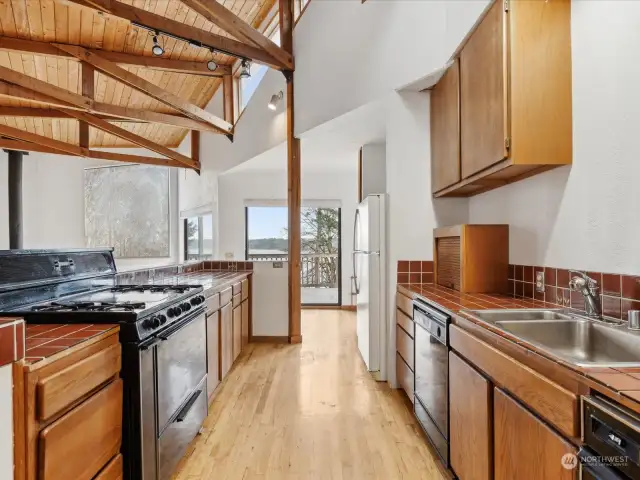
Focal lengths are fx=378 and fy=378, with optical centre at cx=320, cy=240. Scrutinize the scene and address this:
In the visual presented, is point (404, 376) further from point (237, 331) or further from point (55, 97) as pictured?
point (55, 97)

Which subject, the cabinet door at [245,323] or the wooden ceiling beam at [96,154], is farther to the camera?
the wooden ceiling beam at [96,154]

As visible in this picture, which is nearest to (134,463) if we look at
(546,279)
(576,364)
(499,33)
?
(576,364)

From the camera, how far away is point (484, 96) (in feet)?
7.02

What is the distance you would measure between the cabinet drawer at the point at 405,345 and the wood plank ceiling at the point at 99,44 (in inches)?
154

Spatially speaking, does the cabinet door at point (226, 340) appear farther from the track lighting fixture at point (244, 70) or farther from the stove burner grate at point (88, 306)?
the track lighting fixture at point (244, 70)

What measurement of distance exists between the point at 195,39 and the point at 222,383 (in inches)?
132

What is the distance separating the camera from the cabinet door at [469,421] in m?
1.48

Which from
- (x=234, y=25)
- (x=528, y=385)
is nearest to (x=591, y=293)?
(x=528, y=385)

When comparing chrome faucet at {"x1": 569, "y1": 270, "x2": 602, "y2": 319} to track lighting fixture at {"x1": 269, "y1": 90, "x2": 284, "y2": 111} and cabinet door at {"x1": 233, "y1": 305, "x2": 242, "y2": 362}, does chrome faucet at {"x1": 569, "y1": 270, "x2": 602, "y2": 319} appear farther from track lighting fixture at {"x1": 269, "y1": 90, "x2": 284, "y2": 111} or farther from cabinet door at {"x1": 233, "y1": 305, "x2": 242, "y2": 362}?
track lighting fixture at {"x1": 269, "y1": 90, "x2": 284, "y2": 111}

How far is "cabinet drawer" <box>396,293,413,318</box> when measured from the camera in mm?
2744

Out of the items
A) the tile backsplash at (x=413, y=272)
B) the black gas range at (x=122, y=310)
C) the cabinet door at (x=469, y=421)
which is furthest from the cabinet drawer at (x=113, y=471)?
the tile backsplash at (x=413, y=272)

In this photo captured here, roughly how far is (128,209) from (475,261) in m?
6.48

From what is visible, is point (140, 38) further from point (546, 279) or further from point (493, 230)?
point (546, 279)

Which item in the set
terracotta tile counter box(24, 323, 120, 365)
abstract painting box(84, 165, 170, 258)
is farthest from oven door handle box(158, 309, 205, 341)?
abstract painting box(84, 165, 170, 258)
